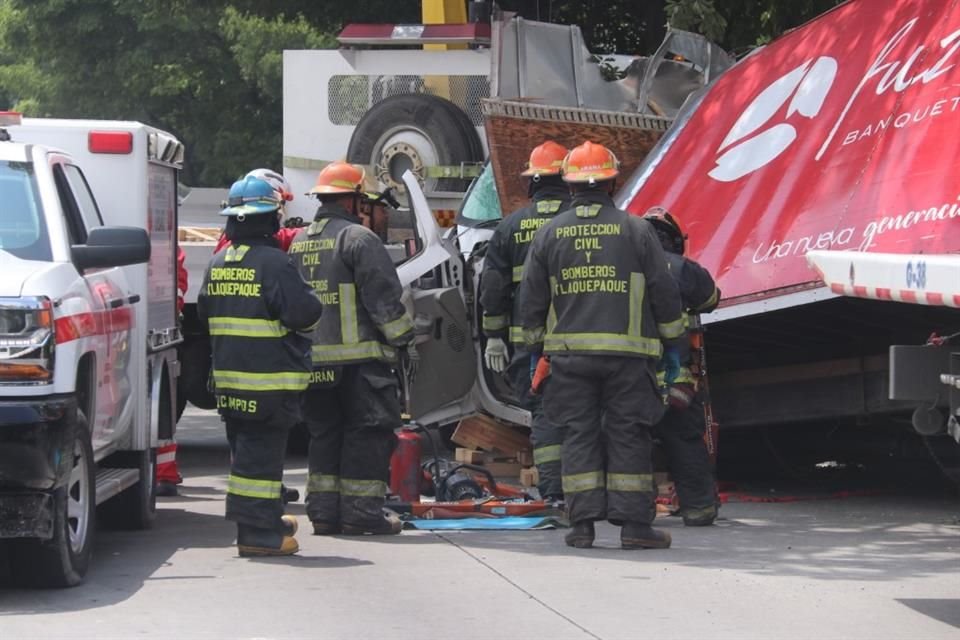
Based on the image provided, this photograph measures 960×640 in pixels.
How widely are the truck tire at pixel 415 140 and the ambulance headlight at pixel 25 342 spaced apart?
7.93 meters

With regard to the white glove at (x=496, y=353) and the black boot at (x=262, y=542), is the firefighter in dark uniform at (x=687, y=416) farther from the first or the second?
the black boot at (x=262, y=542)

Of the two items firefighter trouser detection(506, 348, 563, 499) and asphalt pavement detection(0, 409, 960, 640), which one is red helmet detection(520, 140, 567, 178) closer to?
firefighter trouser detection(506, 348, 563, 499)

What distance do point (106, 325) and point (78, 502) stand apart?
35.6 inches

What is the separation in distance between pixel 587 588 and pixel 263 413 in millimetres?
1737

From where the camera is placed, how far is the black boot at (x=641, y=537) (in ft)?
28.4

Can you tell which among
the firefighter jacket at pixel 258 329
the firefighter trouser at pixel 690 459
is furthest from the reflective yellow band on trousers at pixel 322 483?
the firefighter trouser at pixel 690 459

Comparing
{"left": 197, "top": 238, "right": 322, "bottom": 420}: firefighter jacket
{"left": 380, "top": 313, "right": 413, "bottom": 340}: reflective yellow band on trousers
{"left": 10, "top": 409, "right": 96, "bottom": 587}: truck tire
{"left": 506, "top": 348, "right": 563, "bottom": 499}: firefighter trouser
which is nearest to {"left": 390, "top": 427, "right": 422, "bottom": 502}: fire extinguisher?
{"left": 506, "top": 348, "right": 563, "bottom": 499}: firefighter trouser

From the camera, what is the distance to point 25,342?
7.03 metres

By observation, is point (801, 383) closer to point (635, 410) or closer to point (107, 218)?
point (635, 410)

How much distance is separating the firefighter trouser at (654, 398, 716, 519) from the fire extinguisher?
146 centimetres

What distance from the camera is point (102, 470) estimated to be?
30.2 feet

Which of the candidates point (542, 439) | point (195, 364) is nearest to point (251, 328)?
point (542, 439)

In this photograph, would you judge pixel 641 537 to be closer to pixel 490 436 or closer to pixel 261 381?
pixel 261 381

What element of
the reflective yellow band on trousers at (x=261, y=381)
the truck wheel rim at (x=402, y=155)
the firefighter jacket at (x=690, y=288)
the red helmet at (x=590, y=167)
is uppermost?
the truck wheel rim at (x=402, y=155)
